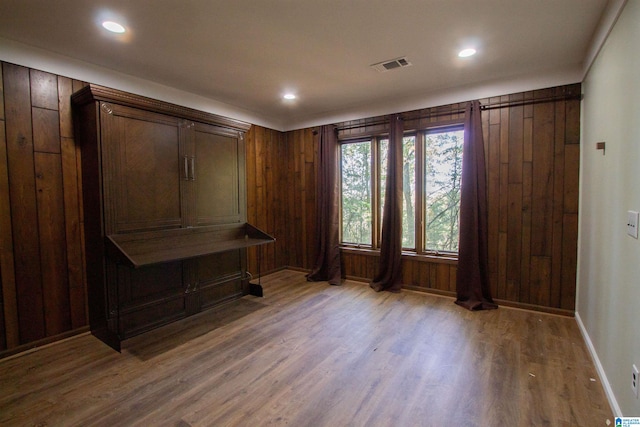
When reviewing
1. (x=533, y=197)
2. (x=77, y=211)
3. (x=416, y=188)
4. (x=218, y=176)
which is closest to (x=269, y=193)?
(x=218, y=176)

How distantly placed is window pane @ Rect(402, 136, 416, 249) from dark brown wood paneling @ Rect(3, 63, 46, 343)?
3904mm

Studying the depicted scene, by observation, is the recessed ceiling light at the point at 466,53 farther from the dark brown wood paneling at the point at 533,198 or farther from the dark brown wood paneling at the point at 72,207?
the dark brown wood paneling at the point at 72,207

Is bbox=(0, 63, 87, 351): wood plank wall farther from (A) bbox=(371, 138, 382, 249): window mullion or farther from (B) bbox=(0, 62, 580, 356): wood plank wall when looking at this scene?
(A) bbox=(371, 138, 382, 249): window mullion

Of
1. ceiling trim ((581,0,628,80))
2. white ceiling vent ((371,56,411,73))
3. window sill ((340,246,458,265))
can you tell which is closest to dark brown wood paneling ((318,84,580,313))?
window sill ((340,246,458,265))

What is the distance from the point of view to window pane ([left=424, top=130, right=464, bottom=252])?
12.2 feet

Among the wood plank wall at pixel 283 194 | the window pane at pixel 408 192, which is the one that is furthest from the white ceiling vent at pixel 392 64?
the wood plank wall at pixel 283 194

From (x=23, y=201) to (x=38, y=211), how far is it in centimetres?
13

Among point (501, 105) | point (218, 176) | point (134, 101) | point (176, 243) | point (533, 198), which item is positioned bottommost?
point (176, 243)

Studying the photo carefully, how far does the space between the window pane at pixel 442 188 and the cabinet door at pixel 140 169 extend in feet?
9.90

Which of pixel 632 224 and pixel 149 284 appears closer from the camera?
pixel 632 224

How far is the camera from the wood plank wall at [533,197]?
307 cm

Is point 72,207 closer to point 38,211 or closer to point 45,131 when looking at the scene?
point 38,211

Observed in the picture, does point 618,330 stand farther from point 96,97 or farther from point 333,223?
point 96,97

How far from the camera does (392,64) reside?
293 cm
